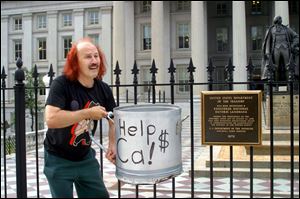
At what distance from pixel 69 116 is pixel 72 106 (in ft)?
0.56

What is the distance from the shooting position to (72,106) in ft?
11.7

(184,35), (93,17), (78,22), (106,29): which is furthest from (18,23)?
(184,35)

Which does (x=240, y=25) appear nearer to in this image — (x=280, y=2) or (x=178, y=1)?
(x=280, y=2)

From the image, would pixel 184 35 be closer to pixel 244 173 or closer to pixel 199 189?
pixel 244 173

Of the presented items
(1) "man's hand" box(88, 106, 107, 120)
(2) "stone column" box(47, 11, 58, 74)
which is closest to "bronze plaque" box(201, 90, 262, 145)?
(1) "man's hand" box(88, 106, 107, 120)

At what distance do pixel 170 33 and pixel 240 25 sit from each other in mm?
10260

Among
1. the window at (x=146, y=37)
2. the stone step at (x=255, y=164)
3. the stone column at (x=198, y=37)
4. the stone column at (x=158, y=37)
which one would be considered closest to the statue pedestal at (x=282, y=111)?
the stone step at (x=255, y=164)

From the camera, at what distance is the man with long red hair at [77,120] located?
3.47 metres

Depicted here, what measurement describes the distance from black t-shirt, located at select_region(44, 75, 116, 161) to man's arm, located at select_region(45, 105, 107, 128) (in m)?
0.08

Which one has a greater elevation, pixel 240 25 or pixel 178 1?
pixel 178 1

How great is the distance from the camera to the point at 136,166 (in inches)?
131

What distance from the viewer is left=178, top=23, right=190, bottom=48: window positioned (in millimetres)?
45406

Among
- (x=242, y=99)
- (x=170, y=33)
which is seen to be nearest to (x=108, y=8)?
(x=170, y=33)

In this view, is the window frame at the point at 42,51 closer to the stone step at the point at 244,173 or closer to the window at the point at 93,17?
the window at the point at 93,17
